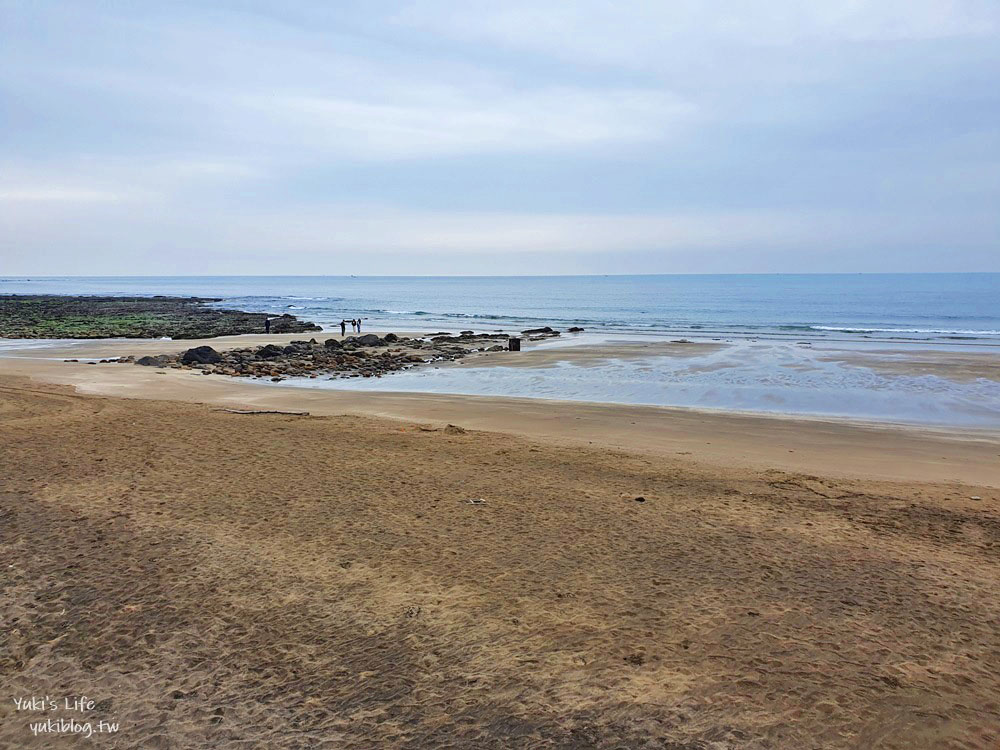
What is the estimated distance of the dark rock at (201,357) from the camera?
25797 mm

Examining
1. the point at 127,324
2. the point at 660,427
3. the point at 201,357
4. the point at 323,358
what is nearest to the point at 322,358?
the point at 323,358

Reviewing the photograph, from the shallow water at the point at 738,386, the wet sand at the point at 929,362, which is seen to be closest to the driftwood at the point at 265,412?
the shallow water at the point at 738,386

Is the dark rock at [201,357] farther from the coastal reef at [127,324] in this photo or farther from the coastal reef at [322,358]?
the coastal reef at [127,324]

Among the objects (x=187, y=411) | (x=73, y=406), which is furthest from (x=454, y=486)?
(x=73, y=406)

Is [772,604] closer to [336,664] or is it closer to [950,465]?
[336,664]

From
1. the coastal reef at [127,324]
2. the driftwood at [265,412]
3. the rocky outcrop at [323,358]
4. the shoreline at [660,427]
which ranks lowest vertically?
the shoreline at [660,427]

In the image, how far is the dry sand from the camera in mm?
4301

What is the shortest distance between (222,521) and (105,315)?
55152 millimetres

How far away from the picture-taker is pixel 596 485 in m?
9.62

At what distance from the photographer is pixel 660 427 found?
49.6 feet

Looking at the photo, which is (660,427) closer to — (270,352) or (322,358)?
(322,358)

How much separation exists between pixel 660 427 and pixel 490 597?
9909 millimetres

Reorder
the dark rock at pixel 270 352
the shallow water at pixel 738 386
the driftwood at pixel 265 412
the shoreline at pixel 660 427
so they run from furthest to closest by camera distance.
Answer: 1. the dark rock at pixel 270 352
2. the shallow water at pixel 738 386
3. the driftwood at pixel 265 412
4. the shoreline at pixel 660 427

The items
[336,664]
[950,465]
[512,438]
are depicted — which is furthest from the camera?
[512,438]
